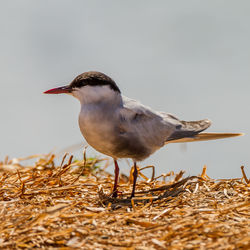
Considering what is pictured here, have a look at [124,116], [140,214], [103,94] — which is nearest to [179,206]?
[140,214]

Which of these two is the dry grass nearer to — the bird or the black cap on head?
the bird

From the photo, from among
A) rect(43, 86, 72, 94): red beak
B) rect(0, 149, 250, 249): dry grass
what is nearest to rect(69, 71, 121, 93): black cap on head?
rect(43, 86, 72, 94): red beak

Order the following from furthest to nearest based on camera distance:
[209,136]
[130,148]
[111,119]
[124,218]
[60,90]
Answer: [209,136], [60,90], [130,148], [111,119], [124,218]

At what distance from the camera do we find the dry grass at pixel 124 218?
271cm

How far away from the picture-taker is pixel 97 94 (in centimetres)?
397

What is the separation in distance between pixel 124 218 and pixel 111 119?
45.0 inches

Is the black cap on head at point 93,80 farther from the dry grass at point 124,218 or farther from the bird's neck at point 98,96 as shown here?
the dry grass at point 124,218

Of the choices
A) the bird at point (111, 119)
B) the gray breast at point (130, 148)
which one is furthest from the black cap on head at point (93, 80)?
the gray breast at point (130, 148)

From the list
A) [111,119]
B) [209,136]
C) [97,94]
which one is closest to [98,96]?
[97,94]

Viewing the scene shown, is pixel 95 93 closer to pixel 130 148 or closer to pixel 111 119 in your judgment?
pixel 111 119

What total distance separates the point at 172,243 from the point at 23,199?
173 centimetres

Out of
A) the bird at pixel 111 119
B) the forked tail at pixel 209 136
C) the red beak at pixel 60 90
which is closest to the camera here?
the bird at pixel 111 119

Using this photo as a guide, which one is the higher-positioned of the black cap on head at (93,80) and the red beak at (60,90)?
the black cap on head at (93,80)

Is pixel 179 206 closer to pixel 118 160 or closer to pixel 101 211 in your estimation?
pixel 101 211
